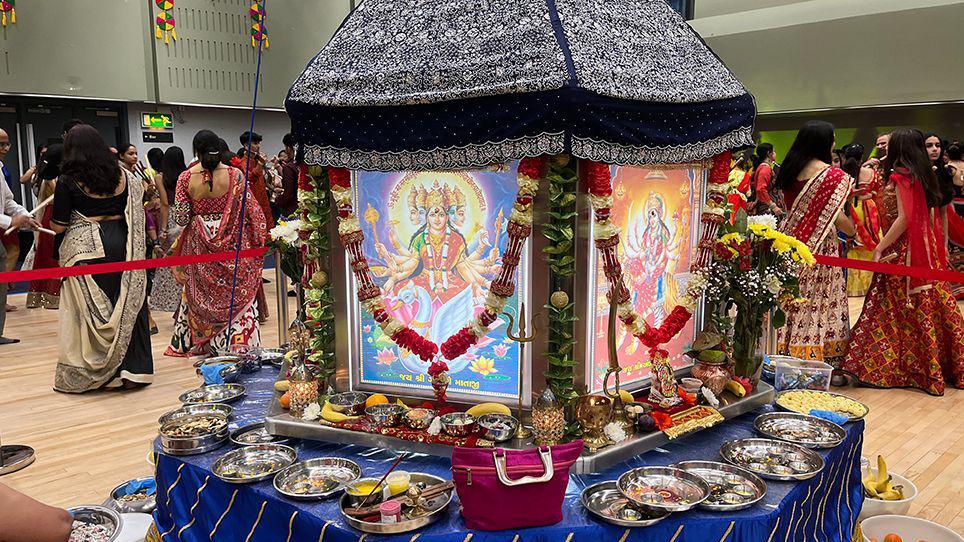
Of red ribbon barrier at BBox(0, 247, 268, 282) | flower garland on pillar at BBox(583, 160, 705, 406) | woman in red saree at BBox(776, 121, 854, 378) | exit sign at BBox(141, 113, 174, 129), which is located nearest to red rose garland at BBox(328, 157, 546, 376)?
flower garland on pillar at BBox(583, 160, 705, 406)

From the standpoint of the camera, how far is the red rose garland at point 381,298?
9.77 ft

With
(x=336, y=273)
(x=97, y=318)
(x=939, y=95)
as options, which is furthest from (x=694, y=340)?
(x=939, y=95)

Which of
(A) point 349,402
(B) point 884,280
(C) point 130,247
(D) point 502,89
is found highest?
(D) point 502,89

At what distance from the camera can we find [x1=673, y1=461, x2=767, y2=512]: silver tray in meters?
2.68

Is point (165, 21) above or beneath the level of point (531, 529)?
above

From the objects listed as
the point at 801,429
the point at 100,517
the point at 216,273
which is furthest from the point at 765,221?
the point at 216,273

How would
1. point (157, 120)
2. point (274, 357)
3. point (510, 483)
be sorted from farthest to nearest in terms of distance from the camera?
point (157, 120) → point (274, 357) → point (510, 483)

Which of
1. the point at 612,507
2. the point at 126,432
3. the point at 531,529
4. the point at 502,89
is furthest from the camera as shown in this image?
the point at 126,432

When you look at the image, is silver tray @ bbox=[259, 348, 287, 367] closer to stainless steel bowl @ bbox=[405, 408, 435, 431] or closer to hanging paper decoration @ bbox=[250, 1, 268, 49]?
stainless steel bowl @ bbox=[405, 408, 435, 431]

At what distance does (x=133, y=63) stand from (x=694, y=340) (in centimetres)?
1061

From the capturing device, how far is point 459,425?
3.07 meters

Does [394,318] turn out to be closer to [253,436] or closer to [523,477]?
[253,436]

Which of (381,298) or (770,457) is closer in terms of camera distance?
(770,457)

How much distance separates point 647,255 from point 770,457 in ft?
3.45
